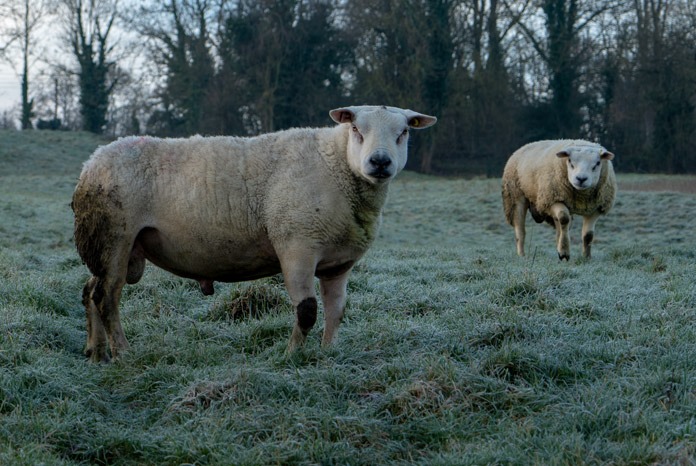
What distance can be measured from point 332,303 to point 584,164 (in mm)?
6485

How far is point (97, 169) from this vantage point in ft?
19.0

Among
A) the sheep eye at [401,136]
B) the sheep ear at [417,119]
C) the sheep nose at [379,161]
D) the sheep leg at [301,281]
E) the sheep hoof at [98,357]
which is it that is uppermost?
the sheep ear at [417,119]

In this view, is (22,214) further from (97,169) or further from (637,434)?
(637,434)

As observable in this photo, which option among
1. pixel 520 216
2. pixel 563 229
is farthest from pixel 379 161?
pixel 520 216

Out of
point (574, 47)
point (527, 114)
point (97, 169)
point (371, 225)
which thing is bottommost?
point (371, 225)

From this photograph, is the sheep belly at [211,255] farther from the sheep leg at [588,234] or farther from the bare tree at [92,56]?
the bare tree at [92,56]

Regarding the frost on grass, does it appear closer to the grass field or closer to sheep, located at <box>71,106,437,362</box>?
the grass field

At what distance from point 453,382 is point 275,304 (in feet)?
9.15

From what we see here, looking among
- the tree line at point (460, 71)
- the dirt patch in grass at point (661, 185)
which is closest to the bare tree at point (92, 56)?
the tree line at point (460, 71)

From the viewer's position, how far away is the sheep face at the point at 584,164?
36.0 feet

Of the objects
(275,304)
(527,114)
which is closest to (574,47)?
(527,114)

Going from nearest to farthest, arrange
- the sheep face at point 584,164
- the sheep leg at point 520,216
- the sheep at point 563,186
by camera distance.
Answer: the sheep face at point 584,164 < the sheep at point 563,186 < the sheep leg at point 520,216

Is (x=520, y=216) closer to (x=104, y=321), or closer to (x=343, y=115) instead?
(x=343, y=115)

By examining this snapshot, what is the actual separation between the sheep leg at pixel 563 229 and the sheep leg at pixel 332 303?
6343 mm
